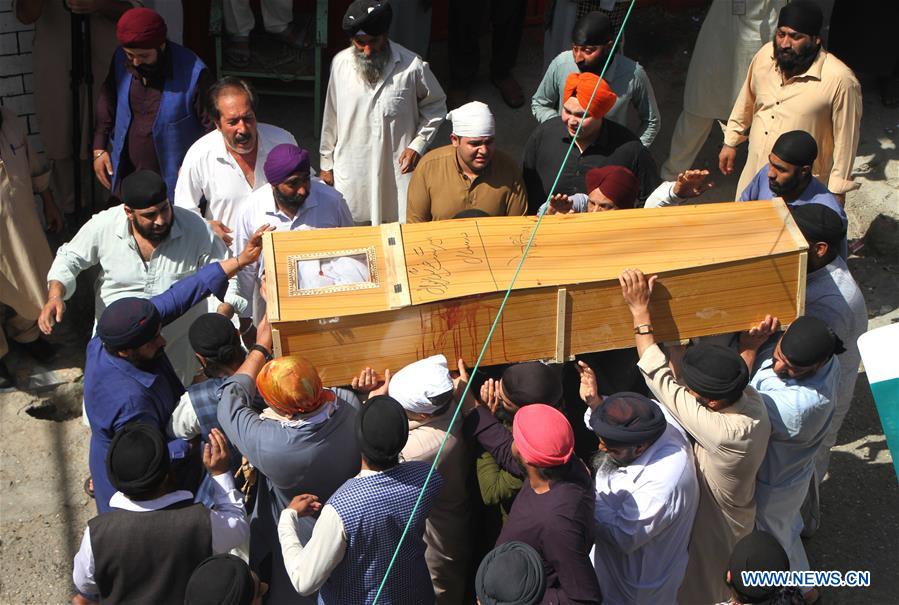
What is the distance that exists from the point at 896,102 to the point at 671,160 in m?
2.12

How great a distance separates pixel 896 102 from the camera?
7.56 m

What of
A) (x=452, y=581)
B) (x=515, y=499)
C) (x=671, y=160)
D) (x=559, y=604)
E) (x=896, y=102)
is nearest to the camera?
(x=559, y=604)

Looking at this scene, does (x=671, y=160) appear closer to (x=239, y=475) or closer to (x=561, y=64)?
(x=561, y=64)

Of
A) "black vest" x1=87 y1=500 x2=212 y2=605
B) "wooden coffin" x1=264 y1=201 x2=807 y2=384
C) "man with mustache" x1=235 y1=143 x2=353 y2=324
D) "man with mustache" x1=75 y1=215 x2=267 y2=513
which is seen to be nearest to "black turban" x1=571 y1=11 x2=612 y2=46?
"wooden coffin" x1=264 y1=201 x2=807 y2=384

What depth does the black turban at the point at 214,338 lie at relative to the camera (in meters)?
3.89

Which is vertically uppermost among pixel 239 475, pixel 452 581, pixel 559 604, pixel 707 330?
pixel 707 330

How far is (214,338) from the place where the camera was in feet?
12.7

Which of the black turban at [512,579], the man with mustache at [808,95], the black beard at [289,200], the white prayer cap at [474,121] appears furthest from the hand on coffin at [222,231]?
the man with mustache at [808,95]

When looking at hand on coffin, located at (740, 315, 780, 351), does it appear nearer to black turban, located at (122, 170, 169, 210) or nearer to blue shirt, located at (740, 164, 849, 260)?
blue shirt, located at (740, 164, 849, 260)

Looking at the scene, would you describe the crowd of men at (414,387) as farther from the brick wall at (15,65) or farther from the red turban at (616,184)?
the brick wall at (15,65)

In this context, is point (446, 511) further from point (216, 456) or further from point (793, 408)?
point (793, 408)

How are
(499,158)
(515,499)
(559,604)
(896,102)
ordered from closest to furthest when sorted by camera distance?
1. (559,604)
2. (515,499)
3. (499,158)
4. (896,102)

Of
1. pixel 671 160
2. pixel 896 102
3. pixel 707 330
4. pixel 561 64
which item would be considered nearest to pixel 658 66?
pixel 671 160

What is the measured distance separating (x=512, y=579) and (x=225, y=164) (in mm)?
3090
